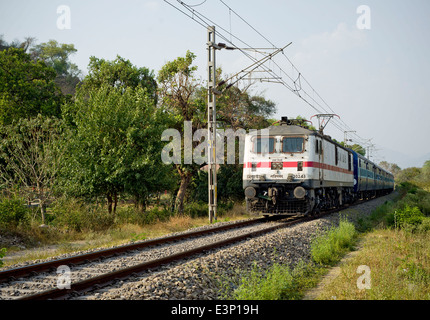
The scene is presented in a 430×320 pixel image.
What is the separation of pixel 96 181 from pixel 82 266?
9.10 m

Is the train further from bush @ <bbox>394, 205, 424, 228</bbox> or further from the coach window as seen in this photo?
bush @ <bbox>394, 205, 424, 228</bbox>

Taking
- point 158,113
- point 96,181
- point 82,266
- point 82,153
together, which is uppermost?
point 158,113

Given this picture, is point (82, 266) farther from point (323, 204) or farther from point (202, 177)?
point (202, 177)

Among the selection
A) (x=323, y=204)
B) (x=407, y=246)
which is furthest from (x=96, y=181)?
(x=407, y=246)

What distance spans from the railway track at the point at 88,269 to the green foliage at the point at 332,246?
2290mm

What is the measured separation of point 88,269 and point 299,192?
971 cm

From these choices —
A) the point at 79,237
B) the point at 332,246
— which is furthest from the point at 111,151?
the point at 332,246

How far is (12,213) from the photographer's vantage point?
14078 mm

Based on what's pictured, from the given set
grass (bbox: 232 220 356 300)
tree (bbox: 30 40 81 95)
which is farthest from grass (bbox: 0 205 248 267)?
tree (bbox: 30 40 81 95)

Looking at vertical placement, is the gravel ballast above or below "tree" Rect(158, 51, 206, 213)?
below

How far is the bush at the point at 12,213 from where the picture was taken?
14.0 metres

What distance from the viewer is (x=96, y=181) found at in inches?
693

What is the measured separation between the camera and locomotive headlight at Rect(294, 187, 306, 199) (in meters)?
16.1

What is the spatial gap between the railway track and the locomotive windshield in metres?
5.42
